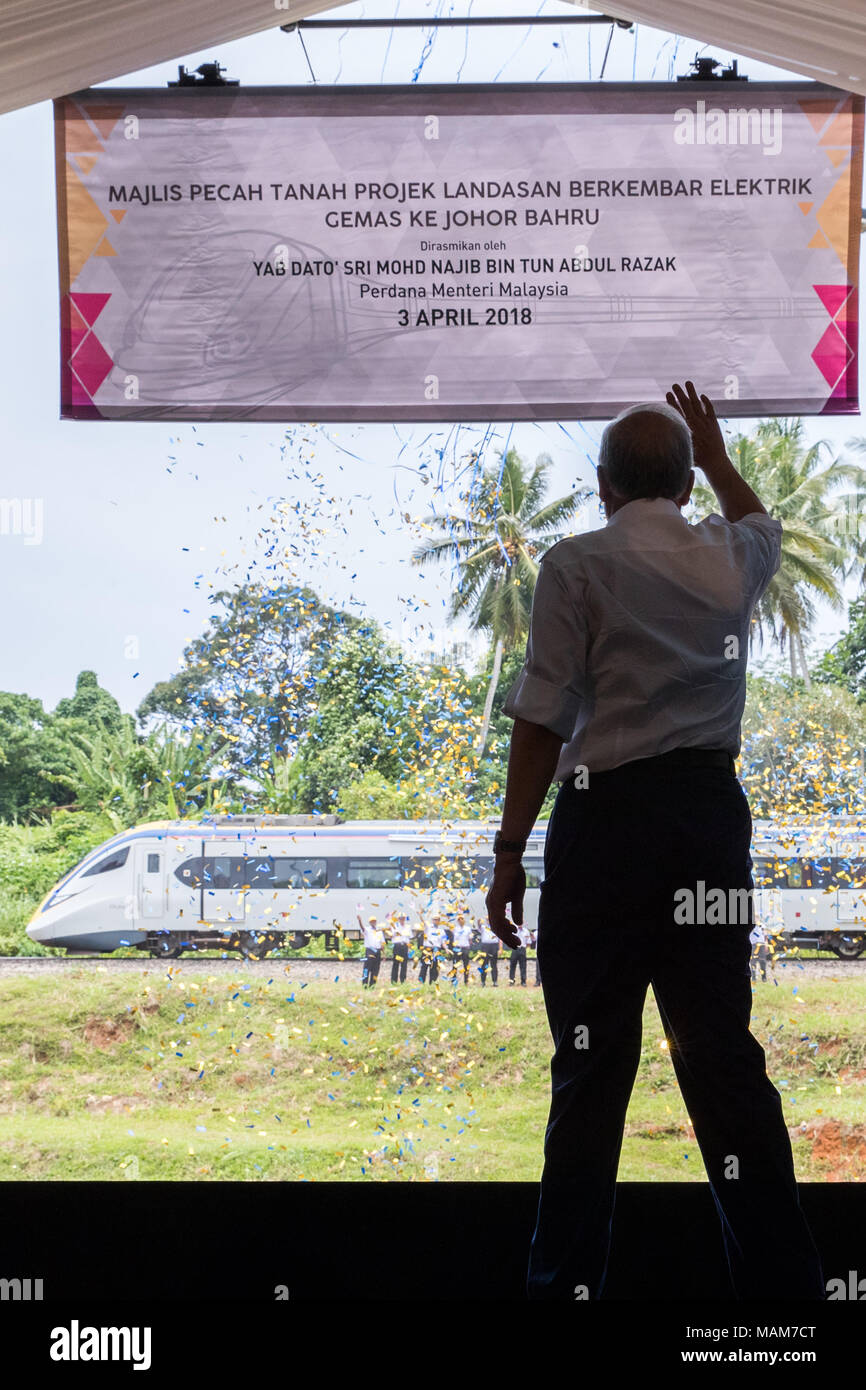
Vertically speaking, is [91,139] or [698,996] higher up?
[91,139]

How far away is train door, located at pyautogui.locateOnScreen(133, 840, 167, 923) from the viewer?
2838mm

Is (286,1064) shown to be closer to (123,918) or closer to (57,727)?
(123,918)

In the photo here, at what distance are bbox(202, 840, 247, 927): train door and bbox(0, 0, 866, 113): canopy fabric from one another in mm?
1770

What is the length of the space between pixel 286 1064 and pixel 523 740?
1565 mm

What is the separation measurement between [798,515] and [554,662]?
1569 millimetres

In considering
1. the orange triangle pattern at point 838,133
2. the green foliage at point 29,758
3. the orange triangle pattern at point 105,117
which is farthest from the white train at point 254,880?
the orange triangle pattern at point 838,133

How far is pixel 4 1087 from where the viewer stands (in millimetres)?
2762

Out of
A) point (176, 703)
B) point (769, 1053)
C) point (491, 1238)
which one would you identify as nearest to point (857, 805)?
point (769, 1053)

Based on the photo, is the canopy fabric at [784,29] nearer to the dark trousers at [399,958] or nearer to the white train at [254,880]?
the white train at [254,880]

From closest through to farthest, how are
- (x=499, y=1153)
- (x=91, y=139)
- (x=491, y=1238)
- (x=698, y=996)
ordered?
(x=698, y=996) < (x=491, y=1238) < (x=91, y=139) < (x=499, y=1153)

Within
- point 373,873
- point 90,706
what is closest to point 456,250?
point 90,706

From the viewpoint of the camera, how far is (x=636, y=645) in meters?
1.58

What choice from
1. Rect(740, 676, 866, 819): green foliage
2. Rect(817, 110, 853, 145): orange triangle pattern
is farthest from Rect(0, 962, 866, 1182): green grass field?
Rect(817, 110, 853, 145): orange triangle pattern

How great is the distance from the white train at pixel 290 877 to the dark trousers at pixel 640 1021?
126cm
